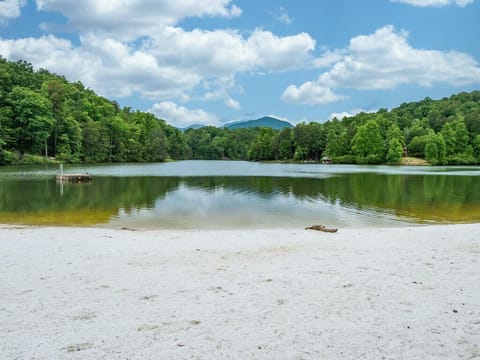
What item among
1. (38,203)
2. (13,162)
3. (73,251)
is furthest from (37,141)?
(73,251)

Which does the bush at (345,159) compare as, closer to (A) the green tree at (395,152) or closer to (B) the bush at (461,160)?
(A) the green tree at (395,152)

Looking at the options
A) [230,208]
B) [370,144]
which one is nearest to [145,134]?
[370,144]

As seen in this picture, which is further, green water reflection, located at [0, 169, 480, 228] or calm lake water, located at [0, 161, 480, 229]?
green water reflection, located at [0, 169, 480, 228]

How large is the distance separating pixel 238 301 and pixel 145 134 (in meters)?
132

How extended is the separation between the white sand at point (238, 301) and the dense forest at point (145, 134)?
74.5m

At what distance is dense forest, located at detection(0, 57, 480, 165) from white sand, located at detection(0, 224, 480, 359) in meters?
74.5

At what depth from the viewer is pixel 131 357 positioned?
4352mm

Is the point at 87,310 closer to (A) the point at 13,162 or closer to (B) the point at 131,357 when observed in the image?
(B) the point at 131,357

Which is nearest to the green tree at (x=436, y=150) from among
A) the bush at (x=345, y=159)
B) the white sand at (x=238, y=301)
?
the bush at (x=345, y=159)

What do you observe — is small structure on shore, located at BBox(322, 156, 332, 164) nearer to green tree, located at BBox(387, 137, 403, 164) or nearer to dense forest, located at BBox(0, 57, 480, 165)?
dense forest, located at BBox(0, 57, 480, 165)

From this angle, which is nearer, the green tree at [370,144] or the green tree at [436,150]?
the green tree at [436,150]

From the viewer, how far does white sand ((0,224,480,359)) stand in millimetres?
4617

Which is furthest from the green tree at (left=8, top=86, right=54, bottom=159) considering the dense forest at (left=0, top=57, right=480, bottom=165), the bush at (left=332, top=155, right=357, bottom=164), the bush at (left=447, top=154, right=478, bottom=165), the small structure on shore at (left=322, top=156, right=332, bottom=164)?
the bush at (left=447, top=154, right=478, bottom=165)

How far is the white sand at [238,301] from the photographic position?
4617 millimetres
